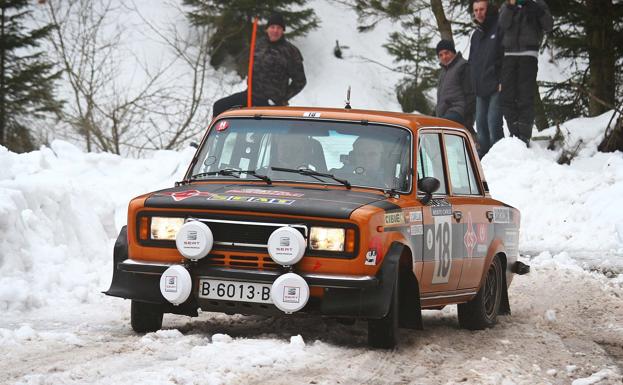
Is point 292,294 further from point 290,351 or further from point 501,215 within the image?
point 501,215

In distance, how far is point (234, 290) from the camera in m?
7.41

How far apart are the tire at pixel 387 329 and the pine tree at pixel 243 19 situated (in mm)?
28913

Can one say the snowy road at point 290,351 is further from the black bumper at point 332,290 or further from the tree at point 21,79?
the tree at point 21,79

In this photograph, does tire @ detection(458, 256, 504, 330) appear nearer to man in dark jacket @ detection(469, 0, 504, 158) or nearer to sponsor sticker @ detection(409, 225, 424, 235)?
sponsor sticker @ detection(409, 225, 424, 235)

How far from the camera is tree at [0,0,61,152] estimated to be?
96.5 feet

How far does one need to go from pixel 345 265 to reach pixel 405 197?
1.10 m

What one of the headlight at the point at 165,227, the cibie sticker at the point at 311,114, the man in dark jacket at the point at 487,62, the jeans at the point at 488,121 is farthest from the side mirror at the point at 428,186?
the jeans at the point at 488,121

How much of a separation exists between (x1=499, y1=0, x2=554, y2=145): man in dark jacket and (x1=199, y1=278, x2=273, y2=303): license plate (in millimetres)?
10905

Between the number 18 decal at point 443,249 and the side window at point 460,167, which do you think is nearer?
the number 18 decal at point 443,249

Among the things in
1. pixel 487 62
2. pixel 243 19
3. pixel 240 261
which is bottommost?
pixel 240 261

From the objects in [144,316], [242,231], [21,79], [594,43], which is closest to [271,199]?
[242,231]

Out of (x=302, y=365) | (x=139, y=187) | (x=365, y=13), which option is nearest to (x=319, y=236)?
(x=302, y=365)

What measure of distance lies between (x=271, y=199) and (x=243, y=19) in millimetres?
32030

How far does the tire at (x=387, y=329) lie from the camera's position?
750 cm
